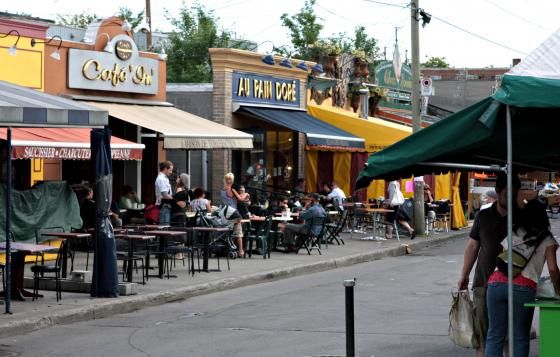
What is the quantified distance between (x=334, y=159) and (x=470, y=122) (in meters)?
A: 25.9

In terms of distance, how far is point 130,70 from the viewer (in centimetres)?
2358

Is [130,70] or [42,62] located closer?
[42,62]

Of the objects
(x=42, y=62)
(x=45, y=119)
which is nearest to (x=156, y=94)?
(x=42, y=62)

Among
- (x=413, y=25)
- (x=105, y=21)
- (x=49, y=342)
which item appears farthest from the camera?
(x=413, y=25)

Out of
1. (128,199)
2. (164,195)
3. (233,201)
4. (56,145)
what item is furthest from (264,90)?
(56,145)

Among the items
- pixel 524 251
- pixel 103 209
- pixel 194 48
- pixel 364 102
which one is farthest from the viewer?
pixel 194 48

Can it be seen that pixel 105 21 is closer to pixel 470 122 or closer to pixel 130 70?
pixel 130 70

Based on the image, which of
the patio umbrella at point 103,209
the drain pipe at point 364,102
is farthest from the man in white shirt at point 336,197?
the patio umbrella at point 103,209

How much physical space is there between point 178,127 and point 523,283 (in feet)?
48.8

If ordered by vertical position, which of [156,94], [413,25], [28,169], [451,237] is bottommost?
[451,237]

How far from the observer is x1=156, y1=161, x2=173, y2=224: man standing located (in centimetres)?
2045

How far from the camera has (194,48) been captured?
189 ft

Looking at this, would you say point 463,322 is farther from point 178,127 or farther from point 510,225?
point 178,127

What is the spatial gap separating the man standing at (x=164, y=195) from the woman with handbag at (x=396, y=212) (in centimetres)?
912
